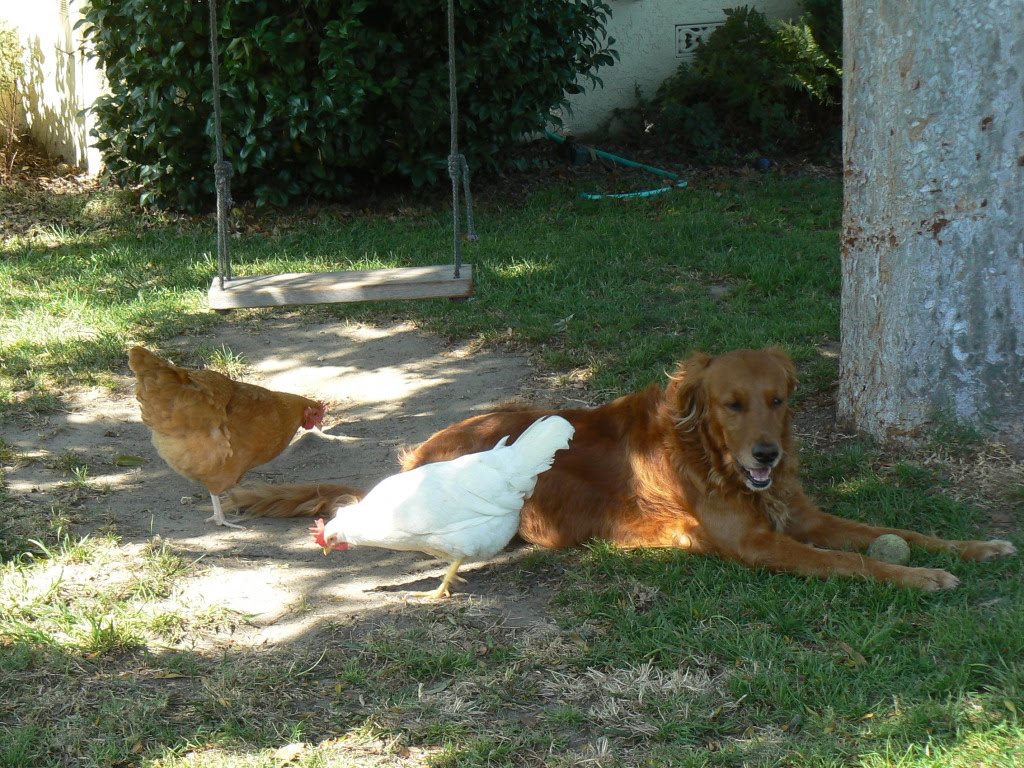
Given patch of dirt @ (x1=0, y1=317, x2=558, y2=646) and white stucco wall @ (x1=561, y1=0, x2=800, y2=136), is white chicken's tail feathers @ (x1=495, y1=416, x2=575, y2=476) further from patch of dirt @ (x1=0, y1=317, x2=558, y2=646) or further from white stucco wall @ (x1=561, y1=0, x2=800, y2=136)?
white stucco wall @ (x1=561, y1=0, x2=800, y2=136)

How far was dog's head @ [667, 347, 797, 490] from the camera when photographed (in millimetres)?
4152

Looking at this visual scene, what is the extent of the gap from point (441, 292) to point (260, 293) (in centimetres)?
93

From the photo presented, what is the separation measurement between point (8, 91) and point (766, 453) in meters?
9.72

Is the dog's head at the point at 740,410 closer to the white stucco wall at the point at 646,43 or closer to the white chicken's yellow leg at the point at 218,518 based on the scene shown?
the white chicken's yellow leg at the point at 218,518

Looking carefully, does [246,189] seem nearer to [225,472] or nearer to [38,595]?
[225,472]

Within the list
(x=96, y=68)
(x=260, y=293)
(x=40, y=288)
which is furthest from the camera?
(x=96, y=68)

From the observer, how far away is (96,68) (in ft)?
31.2

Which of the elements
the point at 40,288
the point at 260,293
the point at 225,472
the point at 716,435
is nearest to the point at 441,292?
the point at 260,293

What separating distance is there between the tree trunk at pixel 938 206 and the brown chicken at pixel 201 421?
295cm

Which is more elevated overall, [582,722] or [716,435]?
[716,435]

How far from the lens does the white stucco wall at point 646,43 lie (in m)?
11.7

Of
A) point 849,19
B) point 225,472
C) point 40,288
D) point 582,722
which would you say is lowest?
point 582,722

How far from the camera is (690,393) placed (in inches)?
173

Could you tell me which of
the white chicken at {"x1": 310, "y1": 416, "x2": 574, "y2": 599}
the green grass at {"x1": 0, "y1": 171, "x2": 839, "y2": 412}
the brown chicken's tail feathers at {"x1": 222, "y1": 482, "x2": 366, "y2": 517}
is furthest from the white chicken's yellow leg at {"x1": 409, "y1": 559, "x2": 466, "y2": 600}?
the green grass at {"x1": 0, "y1": 171, "x2": 839, "y2": 412}
